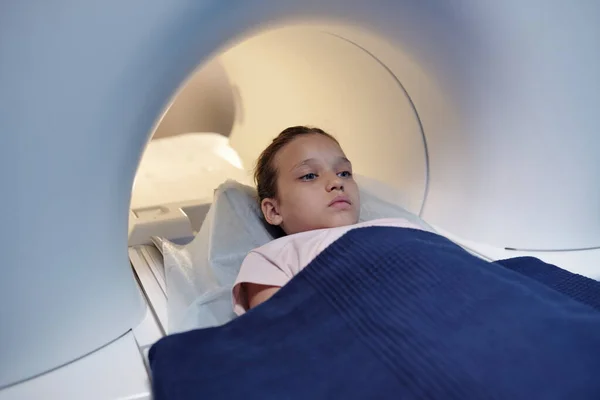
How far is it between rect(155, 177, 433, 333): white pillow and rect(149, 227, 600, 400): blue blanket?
0.15m

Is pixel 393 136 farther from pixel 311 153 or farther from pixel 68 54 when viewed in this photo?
pixel 68 54

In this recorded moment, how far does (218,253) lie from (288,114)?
521mm

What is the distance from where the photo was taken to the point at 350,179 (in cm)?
111

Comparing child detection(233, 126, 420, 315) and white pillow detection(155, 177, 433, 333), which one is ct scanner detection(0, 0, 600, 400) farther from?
child detection(233, 126, 420, 315)

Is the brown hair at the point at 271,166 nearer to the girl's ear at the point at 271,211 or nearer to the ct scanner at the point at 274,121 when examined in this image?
the girl's ear at the point at 271,211

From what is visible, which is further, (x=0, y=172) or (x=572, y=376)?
(x=0, y=172)

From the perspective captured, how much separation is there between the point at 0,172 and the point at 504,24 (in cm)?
76

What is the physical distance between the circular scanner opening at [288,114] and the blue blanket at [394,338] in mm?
477

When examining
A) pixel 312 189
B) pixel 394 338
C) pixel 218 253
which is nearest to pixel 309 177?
pixel 312 189

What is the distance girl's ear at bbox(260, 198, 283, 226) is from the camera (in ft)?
3.64

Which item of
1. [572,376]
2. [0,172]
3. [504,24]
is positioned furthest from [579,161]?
[0,172]

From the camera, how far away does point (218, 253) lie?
109 centimetres

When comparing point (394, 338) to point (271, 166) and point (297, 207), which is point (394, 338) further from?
point (271, 166)

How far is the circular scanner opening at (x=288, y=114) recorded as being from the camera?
128 cm
